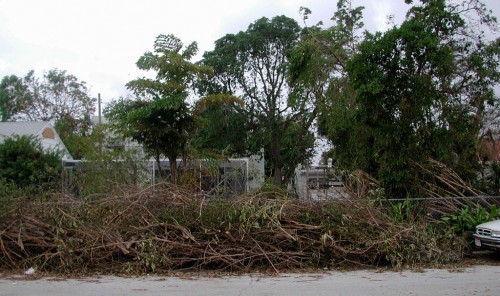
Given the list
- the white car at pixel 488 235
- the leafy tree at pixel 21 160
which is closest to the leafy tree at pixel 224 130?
the leafy tree at pixel 21 160

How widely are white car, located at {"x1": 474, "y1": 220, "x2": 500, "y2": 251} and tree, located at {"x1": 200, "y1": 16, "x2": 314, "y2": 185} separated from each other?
18066mm

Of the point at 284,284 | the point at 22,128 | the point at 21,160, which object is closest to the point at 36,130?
the point at 22,128

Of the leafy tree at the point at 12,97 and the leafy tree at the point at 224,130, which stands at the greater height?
the leafy tree at the point at 12,97

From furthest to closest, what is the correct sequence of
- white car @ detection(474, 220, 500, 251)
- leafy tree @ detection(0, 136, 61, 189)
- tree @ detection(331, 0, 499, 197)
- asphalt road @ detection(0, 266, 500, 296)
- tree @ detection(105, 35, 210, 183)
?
1. leafy tree @ detection(0, 136, 61, 189)
2. tree @ detection(105, 35, 210, 183)
3. tree @ detection(331, 0, 499, 197)
4. white car @ detection(474, 220, 500, 251)
5. asphalt road @ detection(0, 266, 500, 296)

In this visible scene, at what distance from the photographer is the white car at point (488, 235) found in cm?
941

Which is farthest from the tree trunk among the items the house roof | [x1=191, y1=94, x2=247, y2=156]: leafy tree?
the house roof

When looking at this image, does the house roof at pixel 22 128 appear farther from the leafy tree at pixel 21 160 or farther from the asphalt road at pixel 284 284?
the asphalt road at pixel 284 284

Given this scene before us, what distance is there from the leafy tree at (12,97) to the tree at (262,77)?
21.7 meters

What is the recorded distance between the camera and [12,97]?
43219 millimetres

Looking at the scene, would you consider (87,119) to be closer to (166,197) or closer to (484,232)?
(166,197)

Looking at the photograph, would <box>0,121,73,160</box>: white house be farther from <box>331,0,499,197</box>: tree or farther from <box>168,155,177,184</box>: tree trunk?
<box>331,0,499,197</box>: tree

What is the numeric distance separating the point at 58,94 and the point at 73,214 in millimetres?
35835

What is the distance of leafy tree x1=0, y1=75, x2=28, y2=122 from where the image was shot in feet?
141

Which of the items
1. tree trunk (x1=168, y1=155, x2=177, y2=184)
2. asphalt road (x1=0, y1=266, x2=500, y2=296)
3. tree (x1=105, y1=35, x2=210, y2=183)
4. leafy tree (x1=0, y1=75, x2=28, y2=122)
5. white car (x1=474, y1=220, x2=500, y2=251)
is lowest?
asphalt road (x1=0, y1=266, x2=500, y2=296)
